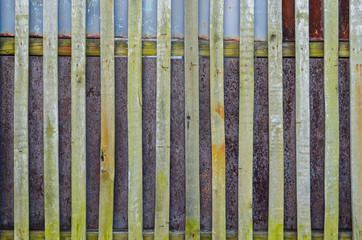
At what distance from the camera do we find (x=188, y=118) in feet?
8.66

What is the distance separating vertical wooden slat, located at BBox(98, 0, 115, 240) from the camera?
2.63 m

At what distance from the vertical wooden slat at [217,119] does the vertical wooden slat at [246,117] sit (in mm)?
147

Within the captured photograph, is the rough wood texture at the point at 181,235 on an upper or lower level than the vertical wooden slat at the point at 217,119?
lower

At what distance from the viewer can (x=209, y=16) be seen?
8.79ft

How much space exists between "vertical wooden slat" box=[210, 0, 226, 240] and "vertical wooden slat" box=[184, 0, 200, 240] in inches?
5.0

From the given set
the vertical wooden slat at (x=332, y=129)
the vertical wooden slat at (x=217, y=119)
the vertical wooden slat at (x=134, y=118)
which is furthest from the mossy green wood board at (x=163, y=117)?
the vertical wooden slat at (x=332, y=129)

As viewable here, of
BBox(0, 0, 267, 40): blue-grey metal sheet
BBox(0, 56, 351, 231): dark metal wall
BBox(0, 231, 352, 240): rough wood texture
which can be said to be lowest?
BBox(0, 231, 352, 240): rough wood texture

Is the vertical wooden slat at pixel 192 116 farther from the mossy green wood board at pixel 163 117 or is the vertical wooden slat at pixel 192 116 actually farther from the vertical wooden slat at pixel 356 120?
the vertical wooden slat at pixel 356 120

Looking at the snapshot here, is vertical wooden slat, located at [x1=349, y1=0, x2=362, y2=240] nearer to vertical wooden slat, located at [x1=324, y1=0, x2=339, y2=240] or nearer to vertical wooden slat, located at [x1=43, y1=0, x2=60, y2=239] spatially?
vertical wooden slat, located at [x1=324, y1=0, x2=339, y2=240]

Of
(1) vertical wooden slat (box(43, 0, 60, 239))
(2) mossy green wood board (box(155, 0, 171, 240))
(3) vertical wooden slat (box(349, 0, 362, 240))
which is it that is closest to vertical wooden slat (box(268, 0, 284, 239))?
(3) vertical wooden slat (box(349, 0, 362, 240))

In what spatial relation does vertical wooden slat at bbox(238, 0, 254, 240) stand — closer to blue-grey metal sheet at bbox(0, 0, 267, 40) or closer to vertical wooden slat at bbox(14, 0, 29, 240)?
blue-grey metal sheet at bbox(0, 0, 267, 40)

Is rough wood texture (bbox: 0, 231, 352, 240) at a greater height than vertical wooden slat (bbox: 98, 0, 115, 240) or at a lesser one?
lesser

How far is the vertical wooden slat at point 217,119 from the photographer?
2.64 meters

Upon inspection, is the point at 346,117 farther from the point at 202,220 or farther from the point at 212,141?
the point at 202,220
